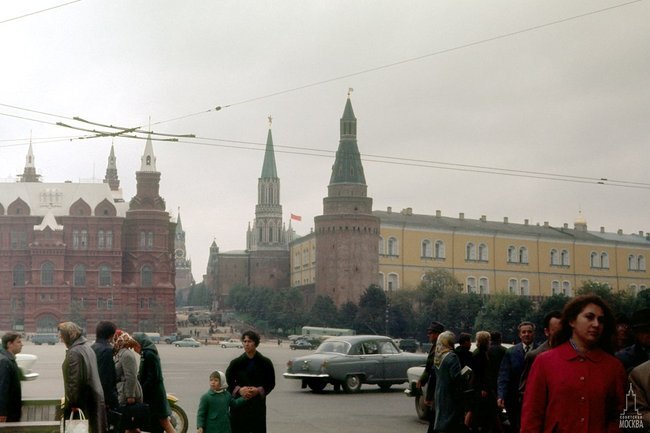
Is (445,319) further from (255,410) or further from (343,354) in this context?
(255,410)

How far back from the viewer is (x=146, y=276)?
114m

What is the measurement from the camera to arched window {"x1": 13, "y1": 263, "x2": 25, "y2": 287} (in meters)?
112

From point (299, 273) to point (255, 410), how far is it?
130 m

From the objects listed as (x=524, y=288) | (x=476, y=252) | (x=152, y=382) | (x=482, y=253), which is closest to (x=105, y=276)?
(x=476, y=252)

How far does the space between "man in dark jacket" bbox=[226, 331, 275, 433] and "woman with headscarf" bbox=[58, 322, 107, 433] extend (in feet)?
3.46

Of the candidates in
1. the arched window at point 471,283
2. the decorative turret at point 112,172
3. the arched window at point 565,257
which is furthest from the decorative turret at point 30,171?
the arched window at point 565,257

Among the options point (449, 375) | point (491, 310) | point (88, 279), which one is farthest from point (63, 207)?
point (449, 375)

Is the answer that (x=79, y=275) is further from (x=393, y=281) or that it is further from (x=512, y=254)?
(x=512, y=254)

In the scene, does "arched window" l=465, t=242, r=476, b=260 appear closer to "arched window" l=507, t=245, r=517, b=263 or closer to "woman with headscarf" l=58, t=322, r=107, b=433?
"arched window" l=507, t=245, r=517, b=263

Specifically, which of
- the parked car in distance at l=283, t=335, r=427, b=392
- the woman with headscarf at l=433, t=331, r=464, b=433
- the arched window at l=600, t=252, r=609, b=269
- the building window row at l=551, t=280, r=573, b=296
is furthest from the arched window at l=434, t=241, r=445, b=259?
the woman with headscarf at l=433, t=331, r=464, b=433

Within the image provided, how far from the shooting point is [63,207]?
379 ft

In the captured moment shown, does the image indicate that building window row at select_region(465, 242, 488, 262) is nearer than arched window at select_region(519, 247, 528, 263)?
Yes

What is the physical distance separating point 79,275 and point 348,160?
102 ft

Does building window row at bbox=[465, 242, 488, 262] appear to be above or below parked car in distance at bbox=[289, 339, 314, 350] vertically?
above
